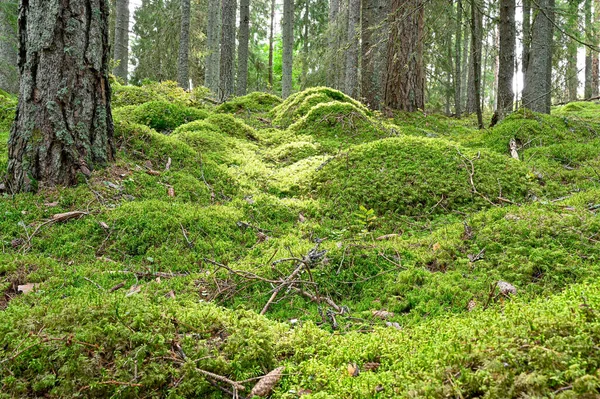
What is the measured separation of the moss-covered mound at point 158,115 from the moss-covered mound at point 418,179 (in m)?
3.24

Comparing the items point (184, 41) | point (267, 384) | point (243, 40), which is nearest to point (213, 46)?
point (243, 40)

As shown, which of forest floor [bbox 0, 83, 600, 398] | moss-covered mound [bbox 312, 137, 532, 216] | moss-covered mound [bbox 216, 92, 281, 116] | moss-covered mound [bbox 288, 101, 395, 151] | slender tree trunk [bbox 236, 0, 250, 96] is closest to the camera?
forest floor [bbox 0, 83, 600, 398]

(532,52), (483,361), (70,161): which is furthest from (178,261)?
(532,52)

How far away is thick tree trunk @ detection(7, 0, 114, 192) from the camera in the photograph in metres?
3.75

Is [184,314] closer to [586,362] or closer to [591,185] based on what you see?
[586,362]

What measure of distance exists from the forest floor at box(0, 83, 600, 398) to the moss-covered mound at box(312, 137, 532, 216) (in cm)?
2

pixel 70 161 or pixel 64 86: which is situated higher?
pixel 64 86

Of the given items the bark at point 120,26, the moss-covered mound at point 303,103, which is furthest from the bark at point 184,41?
the moss-covered mound at point 303,103

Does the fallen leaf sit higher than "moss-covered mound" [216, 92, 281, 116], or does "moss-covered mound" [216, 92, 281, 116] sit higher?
"moss-covered mound" [216, 92, 281, 116]

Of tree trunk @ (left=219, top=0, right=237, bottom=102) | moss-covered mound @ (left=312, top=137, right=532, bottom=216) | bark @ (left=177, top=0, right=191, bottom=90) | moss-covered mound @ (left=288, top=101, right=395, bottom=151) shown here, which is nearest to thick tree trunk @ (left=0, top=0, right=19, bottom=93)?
bark @ (left=177, top=0, right=191, bottom=90)

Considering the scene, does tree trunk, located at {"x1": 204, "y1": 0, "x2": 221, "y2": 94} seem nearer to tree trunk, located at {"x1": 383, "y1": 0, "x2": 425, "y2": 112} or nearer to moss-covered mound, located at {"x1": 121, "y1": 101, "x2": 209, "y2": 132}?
tree trunk, located at {"x1": 383, "y1": 0, "x2": 425, "y2": 112}

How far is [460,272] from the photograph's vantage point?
2795 mm

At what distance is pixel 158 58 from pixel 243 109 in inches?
425

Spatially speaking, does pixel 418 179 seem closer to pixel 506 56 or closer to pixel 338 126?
pixel 338 126
